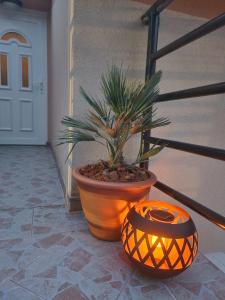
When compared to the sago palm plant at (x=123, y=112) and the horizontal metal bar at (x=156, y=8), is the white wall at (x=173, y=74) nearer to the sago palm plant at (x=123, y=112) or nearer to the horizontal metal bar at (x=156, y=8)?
the horizontal metal bar at (x=156, y=8)

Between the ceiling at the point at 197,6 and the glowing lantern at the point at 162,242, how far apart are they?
1186 mm

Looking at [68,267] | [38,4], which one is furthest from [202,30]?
[38,4]

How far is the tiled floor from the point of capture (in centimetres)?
73

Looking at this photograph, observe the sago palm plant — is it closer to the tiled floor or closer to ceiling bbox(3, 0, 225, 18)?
the tiled floor

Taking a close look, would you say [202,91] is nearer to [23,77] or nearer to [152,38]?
[152,38]

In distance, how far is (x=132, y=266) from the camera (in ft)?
2.82

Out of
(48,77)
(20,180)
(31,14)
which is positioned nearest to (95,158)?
(20,180)

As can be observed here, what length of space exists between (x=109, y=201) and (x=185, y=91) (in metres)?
0.55

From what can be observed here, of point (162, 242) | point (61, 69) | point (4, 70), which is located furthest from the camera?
point (4, 70)

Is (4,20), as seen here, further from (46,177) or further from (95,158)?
(95,158)

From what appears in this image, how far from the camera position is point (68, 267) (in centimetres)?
84

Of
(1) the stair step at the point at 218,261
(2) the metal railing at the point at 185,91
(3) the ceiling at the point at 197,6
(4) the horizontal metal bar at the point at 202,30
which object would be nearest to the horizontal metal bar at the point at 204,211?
(2) the metal railing at the point at 185,91

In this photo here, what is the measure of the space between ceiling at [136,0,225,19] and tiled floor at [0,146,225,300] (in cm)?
131

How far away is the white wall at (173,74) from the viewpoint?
1216mm
